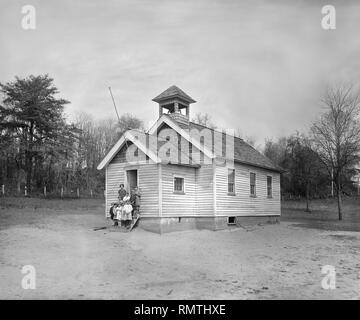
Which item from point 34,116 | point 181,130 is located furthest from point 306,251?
point 34,116

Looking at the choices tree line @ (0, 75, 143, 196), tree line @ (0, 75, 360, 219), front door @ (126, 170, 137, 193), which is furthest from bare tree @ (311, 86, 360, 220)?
tree line @ (0, 75, 143, 196)

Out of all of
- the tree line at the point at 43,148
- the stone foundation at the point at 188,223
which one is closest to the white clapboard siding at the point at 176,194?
the stone foundation at the point at 188,223

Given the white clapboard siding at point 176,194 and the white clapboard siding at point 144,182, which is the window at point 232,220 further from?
the white clapboard siding at point 144,182

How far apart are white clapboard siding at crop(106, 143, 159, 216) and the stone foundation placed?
448 mm

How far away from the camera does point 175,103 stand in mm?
23641

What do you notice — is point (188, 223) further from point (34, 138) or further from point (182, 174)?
point (34, 138)

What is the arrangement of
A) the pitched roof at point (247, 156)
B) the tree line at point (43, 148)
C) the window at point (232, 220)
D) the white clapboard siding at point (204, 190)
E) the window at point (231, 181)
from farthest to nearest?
the tree line at point (43, 148)
the pitched roof at point (247, 156)
the window at point (232, 220)
the window at point (231, 181)
the white clapboard siding at point (204, 190)

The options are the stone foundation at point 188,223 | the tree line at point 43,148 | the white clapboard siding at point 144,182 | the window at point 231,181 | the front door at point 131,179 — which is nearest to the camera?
the stone foundation at point 188,223

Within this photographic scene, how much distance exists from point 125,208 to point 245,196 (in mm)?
8321

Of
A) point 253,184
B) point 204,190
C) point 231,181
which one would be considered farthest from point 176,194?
point 253,184

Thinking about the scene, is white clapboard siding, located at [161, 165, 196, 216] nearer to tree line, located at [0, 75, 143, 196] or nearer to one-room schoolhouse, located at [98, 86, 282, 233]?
one-room schoolhouse, located at [98, 86, 282, 233]

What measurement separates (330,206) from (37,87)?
112 ft

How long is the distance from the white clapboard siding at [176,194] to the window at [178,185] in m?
0.20

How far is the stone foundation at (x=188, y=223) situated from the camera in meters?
18.5
